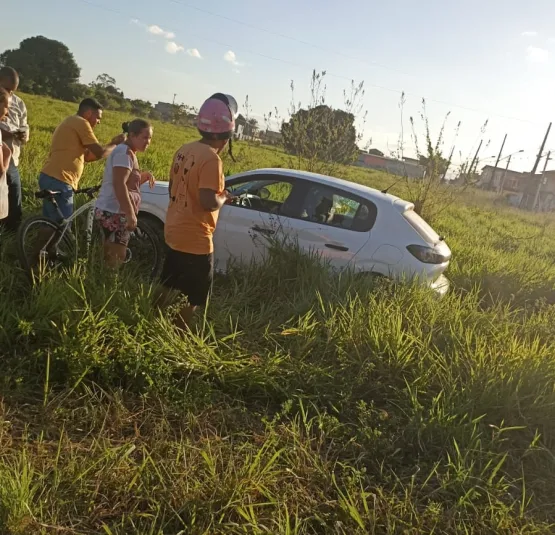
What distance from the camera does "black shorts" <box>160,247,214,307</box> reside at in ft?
12.2

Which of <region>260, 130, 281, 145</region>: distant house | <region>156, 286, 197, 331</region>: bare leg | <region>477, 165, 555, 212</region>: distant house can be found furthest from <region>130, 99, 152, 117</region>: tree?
<region>156, 286, 197, 331</region>: bare leg

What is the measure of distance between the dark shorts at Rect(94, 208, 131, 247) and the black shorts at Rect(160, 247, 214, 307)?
891 mm

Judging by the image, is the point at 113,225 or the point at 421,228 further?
the point at 421,228

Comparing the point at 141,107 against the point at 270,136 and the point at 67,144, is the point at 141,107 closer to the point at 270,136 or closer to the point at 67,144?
the point at 270,136

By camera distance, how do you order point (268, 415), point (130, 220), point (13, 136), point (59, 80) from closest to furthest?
point (268, 415) < point (130, 220) < point (13, 136) < point (59, 80)

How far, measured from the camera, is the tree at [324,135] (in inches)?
469

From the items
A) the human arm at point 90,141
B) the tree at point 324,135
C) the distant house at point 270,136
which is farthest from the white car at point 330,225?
the distant house at point 270,136

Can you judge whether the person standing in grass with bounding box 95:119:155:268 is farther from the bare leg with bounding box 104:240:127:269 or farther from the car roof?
the car roof

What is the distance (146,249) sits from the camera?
17.6 ft

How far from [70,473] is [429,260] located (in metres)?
4.23

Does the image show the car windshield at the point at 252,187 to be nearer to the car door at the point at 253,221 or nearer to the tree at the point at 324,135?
the car door at the point at 253,221

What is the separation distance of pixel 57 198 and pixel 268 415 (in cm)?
318

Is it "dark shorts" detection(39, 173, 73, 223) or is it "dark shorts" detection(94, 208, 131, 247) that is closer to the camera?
"dark shorts" detection(94, 208, 131, 247)

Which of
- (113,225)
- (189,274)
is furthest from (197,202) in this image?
(113,225)
